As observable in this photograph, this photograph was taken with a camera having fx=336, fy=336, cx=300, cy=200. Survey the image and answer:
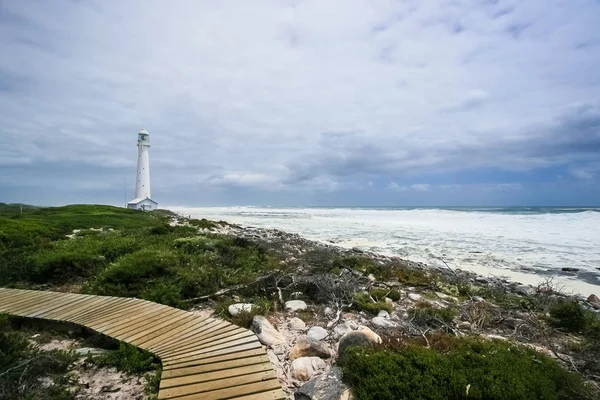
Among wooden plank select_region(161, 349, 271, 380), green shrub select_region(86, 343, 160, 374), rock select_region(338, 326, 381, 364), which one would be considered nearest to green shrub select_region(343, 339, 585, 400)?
rock select_region(338, 326, 381, 364)

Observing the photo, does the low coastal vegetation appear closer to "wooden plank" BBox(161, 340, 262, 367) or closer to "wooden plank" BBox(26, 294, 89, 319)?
"wooden plank" BBox(161, 340, 262, 367)

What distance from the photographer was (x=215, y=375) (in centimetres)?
370

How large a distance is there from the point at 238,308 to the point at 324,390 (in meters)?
3.28

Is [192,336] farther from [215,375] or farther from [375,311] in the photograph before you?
[375,311]

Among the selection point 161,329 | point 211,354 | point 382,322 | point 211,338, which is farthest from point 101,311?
point 382,322

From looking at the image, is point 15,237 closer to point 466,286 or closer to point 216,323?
point 216,323

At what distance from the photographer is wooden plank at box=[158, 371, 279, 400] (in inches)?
132

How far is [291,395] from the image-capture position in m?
3.92

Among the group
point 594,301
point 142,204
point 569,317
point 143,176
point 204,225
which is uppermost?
point 143,176

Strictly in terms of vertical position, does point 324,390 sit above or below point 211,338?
below

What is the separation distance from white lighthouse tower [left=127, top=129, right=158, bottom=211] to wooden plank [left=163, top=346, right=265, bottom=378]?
173ft

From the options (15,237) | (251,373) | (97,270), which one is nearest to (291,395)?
(251,373)

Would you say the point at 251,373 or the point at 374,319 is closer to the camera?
the point at 251,373

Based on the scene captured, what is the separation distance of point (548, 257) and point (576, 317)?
1135 cm
